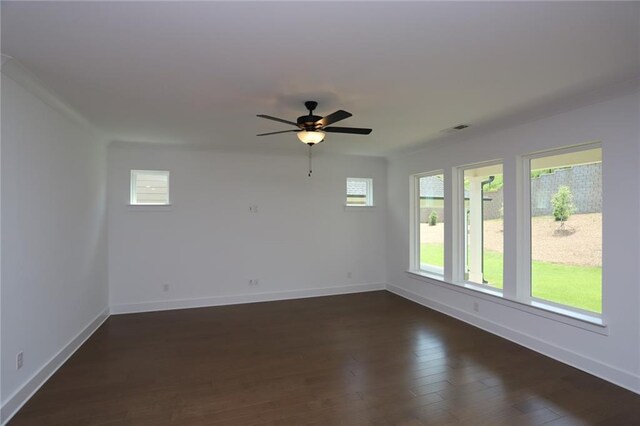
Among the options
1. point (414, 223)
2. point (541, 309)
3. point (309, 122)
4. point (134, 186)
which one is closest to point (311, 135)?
point (309, 122)

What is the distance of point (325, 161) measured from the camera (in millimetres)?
5938

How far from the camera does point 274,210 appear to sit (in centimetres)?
563

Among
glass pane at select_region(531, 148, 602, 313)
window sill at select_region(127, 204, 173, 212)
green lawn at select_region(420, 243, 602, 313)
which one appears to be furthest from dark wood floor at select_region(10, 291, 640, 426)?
window sill at select_region(127, 204, 173, 212)

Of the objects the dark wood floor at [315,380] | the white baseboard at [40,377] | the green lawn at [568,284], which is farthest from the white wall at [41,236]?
the green lawn at [568,284]

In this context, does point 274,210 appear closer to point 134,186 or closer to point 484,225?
point 134,186

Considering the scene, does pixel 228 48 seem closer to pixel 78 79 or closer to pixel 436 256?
pixel 78 79

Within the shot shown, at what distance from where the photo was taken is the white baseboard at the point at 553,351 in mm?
2783

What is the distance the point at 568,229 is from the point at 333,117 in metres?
2.82

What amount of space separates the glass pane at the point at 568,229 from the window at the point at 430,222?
1457 millimetres

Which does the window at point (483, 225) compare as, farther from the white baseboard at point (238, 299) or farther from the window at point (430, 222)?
the white baseboard at point (238, 299)

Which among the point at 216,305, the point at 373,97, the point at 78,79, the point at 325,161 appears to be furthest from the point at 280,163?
the point at 78,79

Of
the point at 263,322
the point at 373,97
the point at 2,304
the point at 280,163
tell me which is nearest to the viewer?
the point at 2,304

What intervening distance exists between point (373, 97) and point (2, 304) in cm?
Result: 329

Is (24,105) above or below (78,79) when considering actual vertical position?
below
